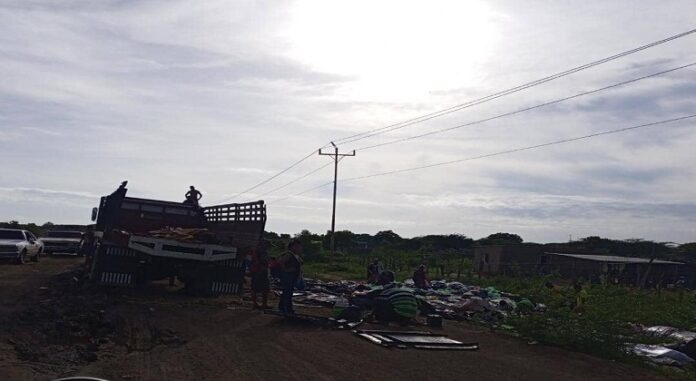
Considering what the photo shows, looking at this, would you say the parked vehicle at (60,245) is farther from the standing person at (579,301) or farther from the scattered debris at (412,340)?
the scattered debris at (412,340)

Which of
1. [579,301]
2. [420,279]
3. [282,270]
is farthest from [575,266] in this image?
[282,270]

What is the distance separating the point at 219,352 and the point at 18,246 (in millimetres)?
19934

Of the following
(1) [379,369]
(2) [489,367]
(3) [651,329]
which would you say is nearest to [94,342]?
(1) [379,369]

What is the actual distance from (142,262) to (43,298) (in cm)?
243

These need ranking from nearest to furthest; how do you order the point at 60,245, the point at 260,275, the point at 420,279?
the point at 260,275
the point at 420,279
the point at 60,245

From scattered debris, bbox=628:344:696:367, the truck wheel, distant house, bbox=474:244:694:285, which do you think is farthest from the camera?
distant house, bbox=474:244:694:285

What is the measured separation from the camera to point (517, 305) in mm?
19094

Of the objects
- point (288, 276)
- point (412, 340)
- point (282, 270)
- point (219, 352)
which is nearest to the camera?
point (219, 352)

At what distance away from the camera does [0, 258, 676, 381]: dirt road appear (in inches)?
360

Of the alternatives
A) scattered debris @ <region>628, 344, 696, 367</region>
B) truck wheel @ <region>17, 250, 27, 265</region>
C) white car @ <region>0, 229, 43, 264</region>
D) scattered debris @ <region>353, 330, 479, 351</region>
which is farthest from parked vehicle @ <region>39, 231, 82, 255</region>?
scattered debris @ <region>628, 344, 696, 367</region>

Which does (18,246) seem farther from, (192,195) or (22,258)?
(192,195)

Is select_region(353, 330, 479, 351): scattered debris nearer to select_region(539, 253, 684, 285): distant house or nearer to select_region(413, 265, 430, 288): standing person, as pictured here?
select_region(413, 265, 430, 288): standing person

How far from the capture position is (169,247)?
56.1ft

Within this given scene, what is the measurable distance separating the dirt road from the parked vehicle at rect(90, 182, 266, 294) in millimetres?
1425
